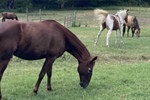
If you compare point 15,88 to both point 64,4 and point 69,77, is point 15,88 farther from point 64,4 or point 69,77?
point 64,4

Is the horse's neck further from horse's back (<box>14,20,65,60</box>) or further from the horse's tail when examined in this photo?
the horse's tail

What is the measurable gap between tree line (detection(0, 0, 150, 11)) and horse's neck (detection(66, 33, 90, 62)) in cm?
4097

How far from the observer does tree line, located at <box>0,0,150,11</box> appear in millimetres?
50656

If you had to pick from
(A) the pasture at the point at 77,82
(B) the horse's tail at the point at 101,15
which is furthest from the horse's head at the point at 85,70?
(B) the horse's tail at the point at 101,15

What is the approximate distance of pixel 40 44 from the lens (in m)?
7.80

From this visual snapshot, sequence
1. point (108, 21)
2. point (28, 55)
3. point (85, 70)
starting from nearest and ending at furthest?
1. point (28, 55)
2. point (85, 70)
3. point (108, 21)

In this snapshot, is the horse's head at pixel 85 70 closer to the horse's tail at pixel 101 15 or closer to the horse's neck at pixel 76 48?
the horse's neck at pixel 76 48

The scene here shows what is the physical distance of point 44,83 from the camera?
921 centimetres

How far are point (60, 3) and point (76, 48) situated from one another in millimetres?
48279

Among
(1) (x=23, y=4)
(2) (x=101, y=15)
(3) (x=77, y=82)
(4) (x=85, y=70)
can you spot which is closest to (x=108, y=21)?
(2) (x=101, y=15)

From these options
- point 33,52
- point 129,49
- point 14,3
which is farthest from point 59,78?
point 14,3

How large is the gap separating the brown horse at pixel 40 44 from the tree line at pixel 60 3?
4105 centimetres

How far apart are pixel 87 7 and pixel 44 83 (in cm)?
4925

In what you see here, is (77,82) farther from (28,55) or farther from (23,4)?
(23,4)
